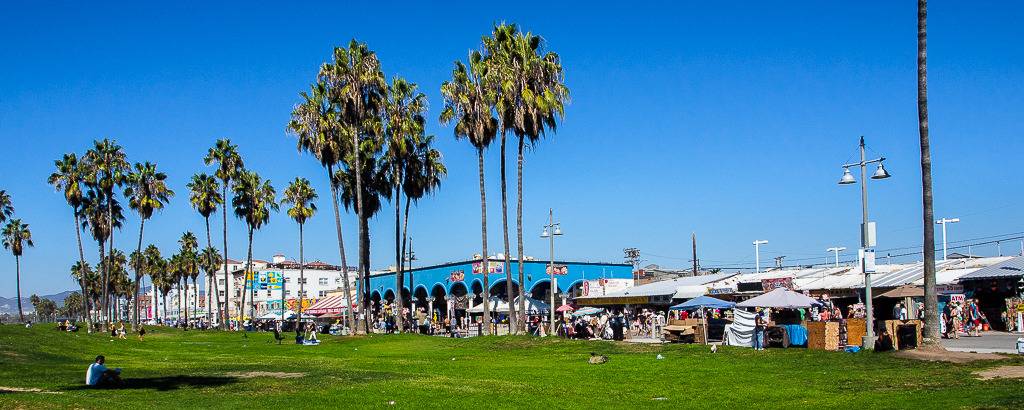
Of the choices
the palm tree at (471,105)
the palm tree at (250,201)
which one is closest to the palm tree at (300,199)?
the palm tree at (250,201)

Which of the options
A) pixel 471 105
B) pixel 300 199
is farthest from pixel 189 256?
pixel 471 105

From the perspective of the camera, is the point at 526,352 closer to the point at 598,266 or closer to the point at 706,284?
the point at 706,284

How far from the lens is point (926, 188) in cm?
2617

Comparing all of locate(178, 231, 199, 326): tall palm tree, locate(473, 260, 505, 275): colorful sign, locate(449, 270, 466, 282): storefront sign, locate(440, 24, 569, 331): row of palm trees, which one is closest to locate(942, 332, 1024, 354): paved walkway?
locate(440, 24, 569, 331): row of palm trees

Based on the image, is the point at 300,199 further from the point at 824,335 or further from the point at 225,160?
the point at 824,335

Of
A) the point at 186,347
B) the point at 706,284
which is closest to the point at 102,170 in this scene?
the point at 186,347

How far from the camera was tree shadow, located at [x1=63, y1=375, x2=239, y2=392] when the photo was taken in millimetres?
22083

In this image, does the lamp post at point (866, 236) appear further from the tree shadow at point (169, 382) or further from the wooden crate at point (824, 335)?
the tree shadow at point (169, 382)

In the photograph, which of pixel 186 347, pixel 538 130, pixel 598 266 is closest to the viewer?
pixel 538 130

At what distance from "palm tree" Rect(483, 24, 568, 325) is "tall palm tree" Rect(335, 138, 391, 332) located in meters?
14.2

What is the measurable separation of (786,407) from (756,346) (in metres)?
14.9

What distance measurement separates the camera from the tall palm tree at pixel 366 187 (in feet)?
184

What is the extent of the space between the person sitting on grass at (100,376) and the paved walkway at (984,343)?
22.6 metres

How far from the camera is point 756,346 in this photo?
3212 cm
